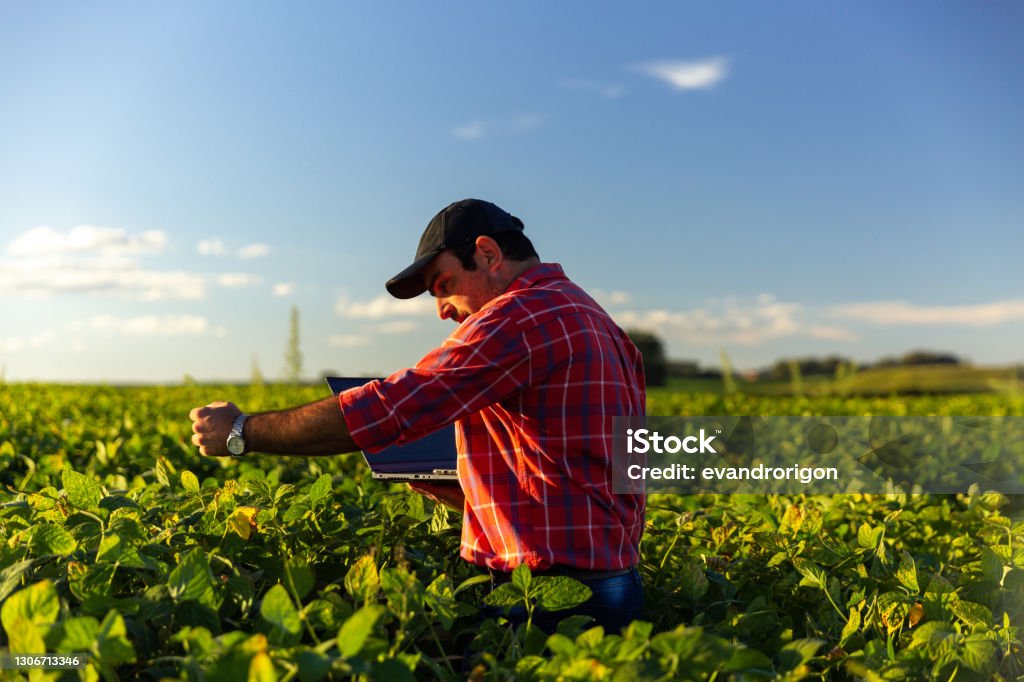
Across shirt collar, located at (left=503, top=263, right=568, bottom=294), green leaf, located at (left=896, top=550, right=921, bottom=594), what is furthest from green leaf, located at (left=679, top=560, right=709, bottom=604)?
shirt collar, located at (left=503, top=263, right=568, bottom=294)

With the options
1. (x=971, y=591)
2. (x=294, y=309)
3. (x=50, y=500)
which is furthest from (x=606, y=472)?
(x=294, y=309)

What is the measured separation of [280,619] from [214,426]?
41.1 inches

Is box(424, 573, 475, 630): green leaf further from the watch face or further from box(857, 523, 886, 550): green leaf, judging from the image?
box(857, 523, 886, 550): green leaf

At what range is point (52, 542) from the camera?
2266 mm

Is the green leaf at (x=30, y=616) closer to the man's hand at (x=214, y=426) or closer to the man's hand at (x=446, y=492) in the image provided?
the man's hand at (x=214, y=426)

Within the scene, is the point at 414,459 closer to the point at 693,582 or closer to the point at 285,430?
the point at 285,430

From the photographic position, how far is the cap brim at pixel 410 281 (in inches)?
122

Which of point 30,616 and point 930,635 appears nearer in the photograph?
point 30,616

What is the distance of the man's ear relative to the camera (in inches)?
121

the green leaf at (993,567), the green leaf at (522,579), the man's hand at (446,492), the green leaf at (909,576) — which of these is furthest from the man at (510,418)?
the green leaf at (993,567)

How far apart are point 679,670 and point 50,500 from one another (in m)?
2.07

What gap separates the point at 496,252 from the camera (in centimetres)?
311

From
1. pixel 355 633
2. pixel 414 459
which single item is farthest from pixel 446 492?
pixel 355 633

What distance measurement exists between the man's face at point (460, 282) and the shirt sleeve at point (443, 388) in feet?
1.40
